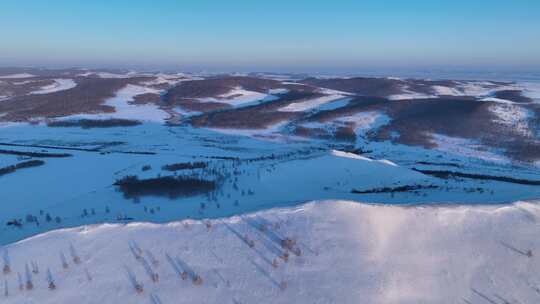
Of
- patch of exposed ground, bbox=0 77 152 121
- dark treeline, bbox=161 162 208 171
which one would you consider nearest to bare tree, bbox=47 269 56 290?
dark treeline, bbox=161 162 208 171

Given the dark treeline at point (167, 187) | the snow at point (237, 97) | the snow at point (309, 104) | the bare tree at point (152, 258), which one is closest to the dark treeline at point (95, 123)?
the snow at point (237, 97)

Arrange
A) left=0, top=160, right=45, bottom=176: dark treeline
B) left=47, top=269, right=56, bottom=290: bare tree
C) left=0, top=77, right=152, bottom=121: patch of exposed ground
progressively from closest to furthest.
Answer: left=47, top=269, right=56, bottom=290: bare tree
left=0, top=160, right=45, bottom=176: dark treeline
left=0, top=77, right=152, bottom=121: patch of exposed ground

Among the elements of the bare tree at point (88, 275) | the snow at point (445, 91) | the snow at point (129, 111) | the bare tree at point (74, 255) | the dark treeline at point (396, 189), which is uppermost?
the snow at point (445, 91)

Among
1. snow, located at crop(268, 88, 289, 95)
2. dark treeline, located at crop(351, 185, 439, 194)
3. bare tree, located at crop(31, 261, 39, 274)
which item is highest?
snow, located at crop(268, 88, 289, 95)

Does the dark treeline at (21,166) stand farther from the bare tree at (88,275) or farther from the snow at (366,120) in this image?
the snow at (366,120)

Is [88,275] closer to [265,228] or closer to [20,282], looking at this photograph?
[20,282]

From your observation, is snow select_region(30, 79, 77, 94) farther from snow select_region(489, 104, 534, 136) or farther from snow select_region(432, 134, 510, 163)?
snow select_region(489, 104, 534, 136)

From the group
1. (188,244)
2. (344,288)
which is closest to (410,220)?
(344,288)
